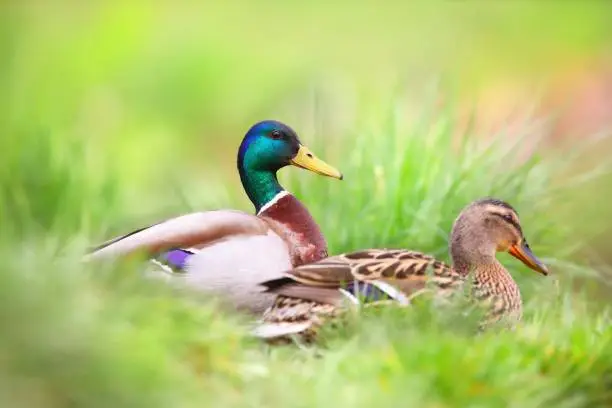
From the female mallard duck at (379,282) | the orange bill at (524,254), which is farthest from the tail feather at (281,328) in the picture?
the orange bill at (524,254)

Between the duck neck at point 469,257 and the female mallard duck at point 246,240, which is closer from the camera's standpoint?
the female mallard duck at point 246,240

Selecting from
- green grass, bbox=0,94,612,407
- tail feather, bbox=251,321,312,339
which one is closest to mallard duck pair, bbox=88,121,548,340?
tail feather, bbox=251,321,312,339

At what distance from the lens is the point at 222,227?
5.21 m

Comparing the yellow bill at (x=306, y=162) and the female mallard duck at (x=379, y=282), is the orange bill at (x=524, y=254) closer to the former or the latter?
the female mallard duck at (x=379, y=282)

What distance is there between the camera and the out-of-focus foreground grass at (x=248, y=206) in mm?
4289

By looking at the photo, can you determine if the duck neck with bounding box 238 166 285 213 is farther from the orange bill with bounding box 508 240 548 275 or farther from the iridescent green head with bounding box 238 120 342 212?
the orange bill with bounding box 508 240 548 275

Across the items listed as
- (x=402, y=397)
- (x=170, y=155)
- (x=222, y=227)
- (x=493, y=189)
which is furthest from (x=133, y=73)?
(x=402, y=397)

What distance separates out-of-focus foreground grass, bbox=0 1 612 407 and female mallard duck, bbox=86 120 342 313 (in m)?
0.15

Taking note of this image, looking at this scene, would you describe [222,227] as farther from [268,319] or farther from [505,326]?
[505,326]

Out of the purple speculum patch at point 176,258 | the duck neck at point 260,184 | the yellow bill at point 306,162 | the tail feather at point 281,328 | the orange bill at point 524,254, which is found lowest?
the tail feather at point 281,328

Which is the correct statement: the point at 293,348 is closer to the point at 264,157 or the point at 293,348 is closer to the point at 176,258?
the point at 176,258

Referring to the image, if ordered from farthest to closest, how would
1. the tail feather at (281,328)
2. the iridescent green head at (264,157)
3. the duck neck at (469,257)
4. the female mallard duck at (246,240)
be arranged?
the iridescent green head at (264,157) < the duck neck at (469,257) < the female mallard duck at (246,240) < the tail feather at (281,328)

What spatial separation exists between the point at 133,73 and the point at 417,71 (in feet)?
11.6

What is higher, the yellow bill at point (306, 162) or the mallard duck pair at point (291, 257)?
the yellow bill at point (306, 162)
